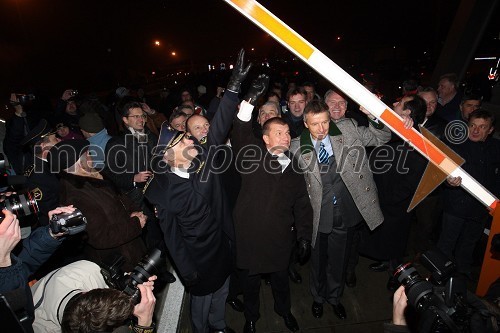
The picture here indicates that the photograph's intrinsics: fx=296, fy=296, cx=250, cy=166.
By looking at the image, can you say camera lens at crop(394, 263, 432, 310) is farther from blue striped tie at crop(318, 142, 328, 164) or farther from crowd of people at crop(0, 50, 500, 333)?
blue striped tie at crop(318, 142, 328, 164)

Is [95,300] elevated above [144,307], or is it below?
above

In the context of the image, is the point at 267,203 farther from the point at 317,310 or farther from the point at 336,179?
the point at 317,310

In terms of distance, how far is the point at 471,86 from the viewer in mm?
10852

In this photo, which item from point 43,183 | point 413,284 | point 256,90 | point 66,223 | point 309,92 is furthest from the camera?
point 309,92

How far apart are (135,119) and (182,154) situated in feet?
7.63

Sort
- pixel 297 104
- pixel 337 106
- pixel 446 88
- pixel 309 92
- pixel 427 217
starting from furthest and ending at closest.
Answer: pixel 309 92 → pixel 446 88 → pixel 297 104 → pixel 427 217 → pixel 337 106

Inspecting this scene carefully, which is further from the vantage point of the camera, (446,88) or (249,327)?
(446,88)

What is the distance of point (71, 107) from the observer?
25.0 ft

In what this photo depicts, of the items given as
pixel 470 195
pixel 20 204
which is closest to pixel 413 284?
pixel 470 195

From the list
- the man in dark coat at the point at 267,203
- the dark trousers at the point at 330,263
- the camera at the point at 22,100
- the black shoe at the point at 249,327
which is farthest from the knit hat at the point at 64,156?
the camera at the point at 22,100

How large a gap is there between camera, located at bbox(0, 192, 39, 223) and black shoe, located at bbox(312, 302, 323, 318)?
326 cm

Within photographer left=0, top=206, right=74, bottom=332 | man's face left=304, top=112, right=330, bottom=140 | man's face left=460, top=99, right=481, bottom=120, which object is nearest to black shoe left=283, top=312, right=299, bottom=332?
man's face left=304, top=112, right=330, bottom=140

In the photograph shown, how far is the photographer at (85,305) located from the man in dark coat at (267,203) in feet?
4.25

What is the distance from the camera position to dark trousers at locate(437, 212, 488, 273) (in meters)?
3.98
